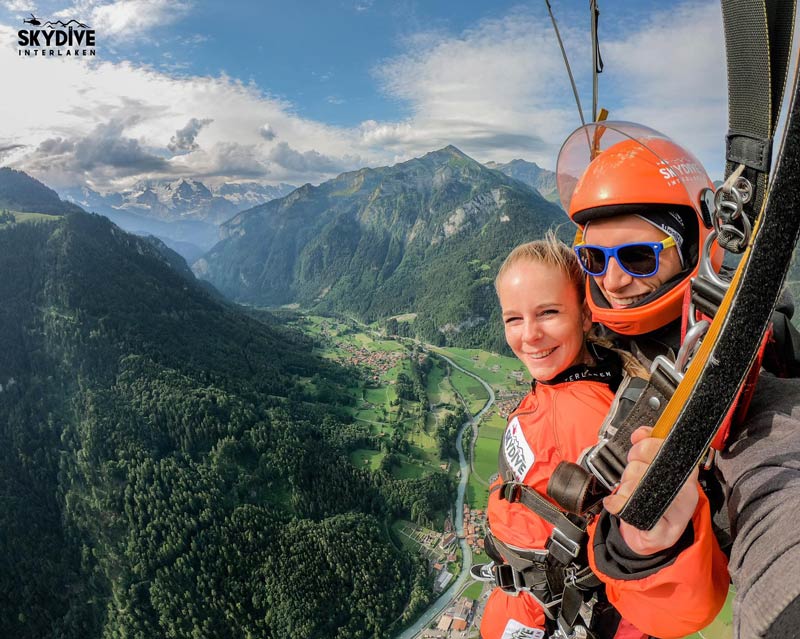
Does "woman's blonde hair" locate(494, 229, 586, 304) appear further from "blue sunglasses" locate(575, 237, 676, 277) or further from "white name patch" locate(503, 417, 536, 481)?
"white name patch" locate(503, 417, 536, 481)

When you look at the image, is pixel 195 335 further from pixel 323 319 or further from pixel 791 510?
pixel 791 510

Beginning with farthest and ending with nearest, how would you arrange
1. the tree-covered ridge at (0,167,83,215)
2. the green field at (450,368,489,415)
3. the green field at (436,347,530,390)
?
the tree-covered ridge at (0,167,83,215)
the green field at (436,347,530,390)
the green field at (450,368,489,415)

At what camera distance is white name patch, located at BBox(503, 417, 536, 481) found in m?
2.35

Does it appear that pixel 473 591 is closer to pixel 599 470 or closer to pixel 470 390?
pixel 470 390

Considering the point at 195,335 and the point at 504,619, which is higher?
the point at 504,619

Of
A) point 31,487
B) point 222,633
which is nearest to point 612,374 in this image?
point 222,633

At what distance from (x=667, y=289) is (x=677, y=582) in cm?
116

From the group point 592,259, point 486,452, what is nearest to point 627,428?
point 592,259

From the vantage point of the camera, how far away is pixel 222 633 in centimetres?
3956

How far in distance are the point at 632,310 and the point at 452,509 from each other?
54.0 meters

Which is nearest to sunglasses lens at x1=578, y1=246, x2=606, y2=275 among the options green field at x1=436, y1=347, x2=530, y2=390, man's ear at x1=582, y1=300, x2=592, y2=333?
man's ear at x1=582, y1=300, x2=592, y2=333

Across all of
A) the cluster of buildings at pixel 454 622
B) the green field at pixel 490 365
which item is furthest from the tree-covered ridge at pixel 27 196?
the cluster of buildings at pixel 454 622

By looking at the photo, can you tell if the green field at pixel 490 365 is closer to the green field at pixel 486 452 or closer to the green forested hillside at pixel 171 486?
the green field at pixel 486 452

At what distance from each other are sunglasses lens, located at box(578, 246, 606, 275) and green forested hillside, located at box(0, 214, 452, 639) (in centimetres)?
4493
